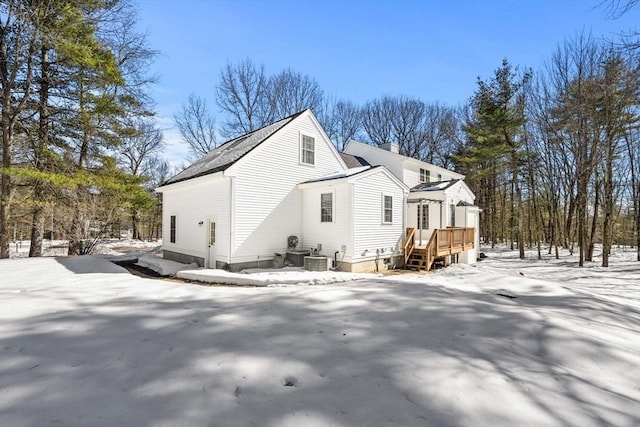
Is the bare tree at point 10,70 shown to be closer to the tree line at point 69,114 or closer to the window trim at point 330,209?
the tree line at point 69,114

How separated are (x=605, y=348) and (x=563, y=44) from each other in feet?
64.3

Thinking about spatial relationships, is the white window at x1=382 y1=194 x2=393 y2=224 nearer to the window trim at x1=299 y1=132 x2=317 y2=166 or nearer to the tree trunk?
the window trim at x1=299 y1=132 x2=317 y2=166

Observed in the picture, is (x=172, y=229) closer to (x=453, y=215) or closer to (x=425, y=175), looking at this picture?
(x=453, y=215)

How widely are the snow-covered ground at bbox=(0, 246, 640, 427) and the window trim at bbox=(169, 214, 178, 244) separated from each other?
26.1 ft

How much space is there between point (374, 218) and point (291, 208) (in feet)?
11.0

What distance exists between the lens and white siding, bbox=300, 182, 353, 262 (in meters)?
10.7

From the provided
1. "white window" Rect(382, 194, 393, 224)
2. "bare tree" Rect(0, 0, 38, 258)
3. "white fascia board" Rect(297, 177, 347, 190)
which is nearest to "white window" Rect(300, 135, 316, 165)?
"white fascia board" Rect(297, 177, 347, 190)

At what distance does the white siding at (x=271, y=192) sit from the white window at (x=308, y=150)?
157 millimetres

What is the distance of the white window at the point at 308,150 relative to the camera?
487 inches

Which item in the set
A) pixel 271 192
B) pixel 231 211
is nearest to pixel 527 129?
pixel 271 192

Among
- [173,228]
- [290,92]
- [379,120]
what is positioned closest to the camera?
[173,228]

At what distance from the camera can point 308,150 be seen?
Answer: 1264 centimetres

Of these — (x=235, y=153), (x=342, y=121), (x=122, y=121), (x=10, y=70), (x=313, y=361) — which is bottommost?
(x=313, y=361)

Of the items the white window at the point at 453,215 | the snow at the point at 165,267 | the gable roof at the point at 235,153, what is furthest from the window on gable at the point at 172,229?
the white window at the point at 453,215
